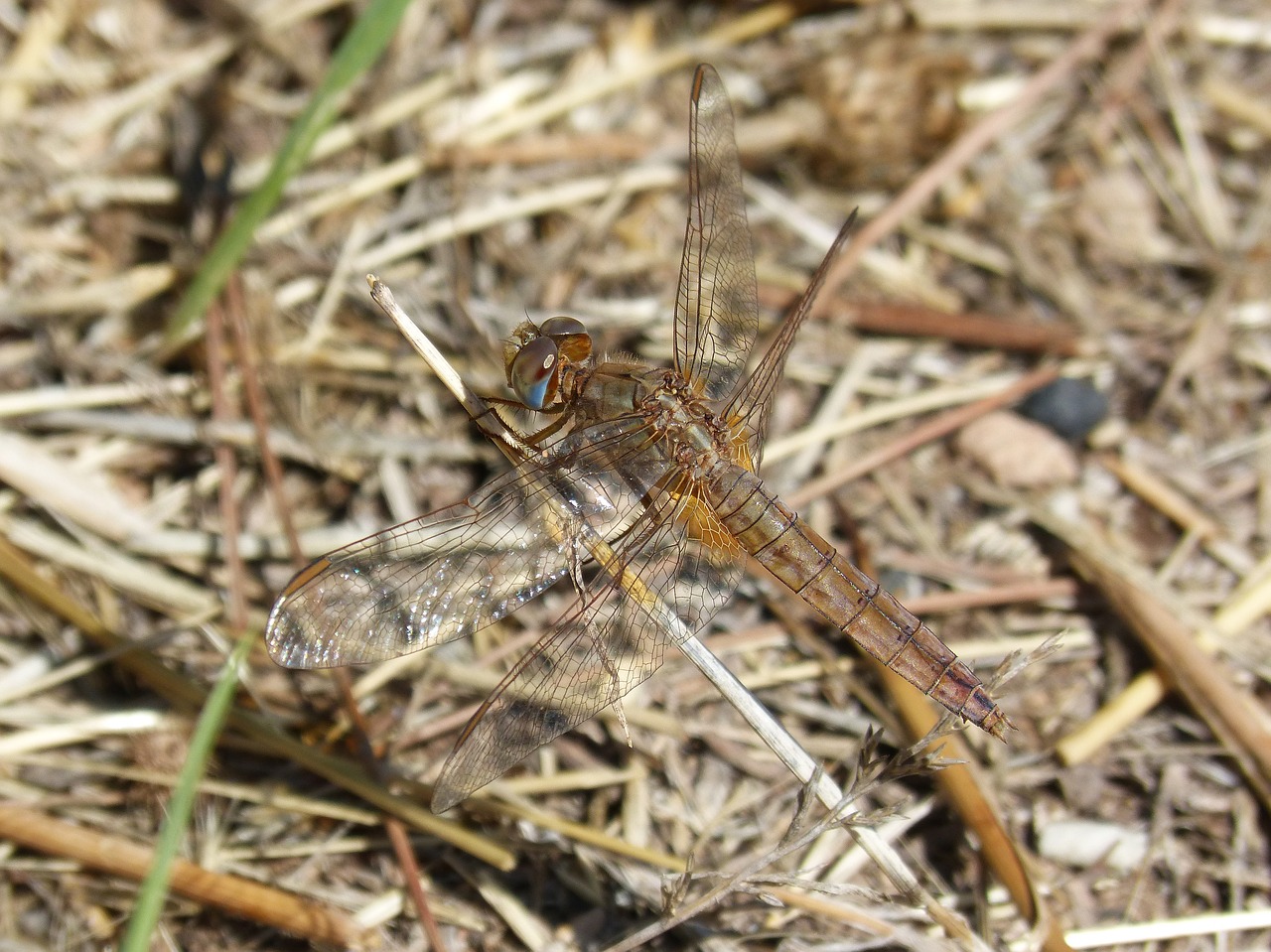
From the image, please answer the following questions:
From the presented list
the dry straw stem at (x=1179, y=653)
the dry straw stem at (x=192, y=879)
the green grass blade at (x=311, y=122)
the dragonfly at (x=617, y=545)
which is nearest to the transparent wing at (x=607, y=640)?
the dragonfly at (x=617, y=545)

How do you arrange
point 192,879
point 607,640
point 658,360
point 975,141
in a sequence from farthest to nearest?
point 975,141 → point 658,360 → point 192,879 → point 607,640

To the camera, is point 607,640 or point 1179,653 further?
point 1179,653

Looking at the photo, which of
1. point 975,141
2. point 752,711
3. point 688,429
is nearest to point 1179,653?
point 752,711

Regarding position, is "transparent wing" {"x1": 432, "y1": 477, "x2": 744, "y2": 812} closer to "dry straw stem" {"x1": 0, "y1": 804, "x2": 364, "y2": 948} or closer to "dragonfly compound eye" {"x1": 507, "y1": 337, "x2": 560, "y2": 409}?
"dragonfly compound eye" {"x1": 507, "y1": 337, "x2": 560, "y2": 409}

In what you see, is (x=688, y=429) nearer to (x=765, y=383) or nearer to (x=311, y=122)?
(x=765, y=383)

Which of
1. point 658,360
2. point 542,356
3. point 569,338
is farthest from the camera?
point 658,360

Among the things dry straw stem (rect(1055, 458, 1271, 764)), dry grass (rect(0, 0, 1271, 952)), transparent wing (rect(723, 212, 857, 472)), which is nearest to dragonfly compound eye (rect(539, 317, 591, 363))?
transparent wing (rect(723, 212, 857, 472))

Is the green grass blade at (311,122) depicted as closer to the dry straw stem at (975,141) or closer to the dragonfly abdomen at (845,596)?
the dragonfly abdomen at (845,596)
